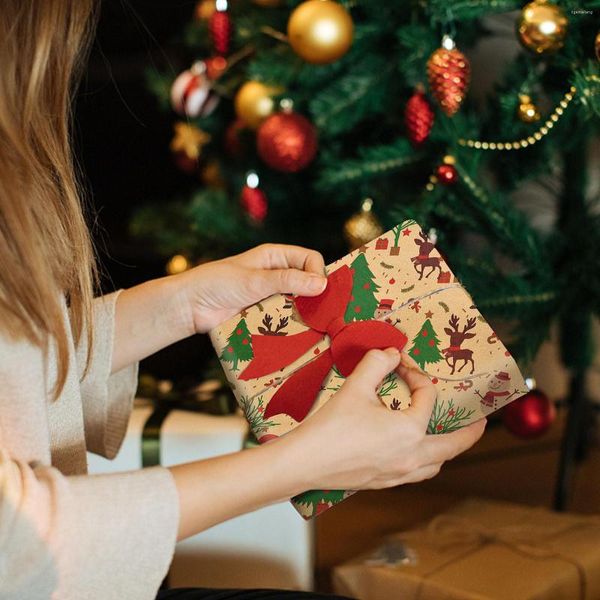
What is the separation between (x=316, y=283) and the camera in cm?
79

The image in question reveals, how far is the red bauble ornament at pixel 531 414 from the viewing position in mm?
1332

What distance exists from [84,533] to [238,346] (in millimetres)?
252

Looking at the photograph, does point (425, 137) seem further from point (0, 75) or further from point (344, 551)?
point (344, 551)

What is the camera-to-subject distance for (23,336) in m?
0.72

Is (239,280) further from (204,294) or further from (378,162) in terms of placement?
(378,162)

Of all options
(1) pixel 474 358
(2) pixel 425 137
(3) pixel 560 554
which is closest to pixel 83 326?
(1) pixel 474 358

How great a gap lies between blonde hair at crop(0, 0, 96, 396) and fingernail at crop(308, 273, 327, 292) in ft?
0.74

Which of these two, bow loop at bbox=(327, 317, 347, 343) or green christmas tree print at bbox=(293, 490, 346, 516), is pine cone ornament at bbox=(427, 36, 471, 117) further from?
green christmas tree print at bbox=(293, 490, 346, 516)

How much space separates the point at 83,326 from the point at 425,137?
1.78 feet

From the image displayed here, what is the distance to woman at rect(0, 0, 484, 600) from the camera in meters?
0.62

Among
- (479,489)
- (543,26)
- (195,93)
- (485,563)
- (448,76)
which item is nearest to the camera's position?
(543,26)

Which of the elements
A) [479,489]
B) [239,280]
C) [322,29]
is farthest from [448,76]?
[479,489]

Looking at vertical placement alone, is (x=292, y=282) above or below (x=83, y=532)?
above

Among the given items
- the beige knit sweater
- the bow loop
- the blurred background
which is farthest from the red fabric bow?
the blurred background
